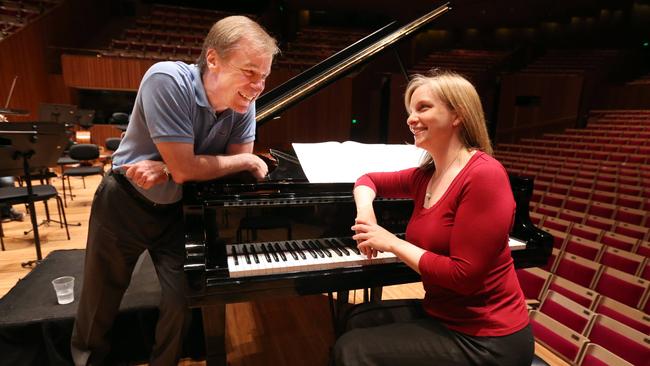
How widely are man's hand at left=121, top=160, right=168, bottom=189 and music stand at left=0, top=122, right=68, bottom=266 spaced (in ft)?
6.23

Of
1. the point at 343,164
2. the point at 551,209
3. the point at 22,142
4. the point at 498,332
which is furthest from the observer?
the point at 551,209

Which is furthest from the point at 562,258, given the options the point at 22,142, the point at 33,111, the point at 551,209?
the point at 33,111

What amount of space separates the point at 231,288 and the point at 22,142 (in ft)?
7.91

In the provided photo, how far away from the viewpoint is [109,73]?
874 cm

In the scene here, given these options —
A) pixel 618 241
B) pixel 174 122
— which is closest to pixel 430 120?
pixel 174 122

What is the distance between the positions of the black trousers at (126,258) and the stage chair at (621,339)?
231 centimetres

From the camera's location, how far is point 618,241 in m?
3.62

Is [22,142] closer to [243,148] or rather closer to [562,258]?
[243,148]

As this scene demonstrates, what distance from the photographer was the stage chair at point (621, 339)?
1995mm

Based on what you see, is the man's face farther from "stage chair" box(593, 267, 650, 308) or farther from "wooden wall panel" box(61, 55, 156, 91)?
"wooden wall panel" box(61, 55, 156, 91)

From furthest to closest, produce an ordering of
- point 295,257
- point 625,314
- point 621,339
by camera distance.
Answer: point 625,314 < point 621,339 < point 295,257

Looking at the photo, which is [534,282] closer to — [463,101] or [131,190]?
[463,101]

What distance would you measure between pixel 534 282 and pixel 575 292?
288 mm

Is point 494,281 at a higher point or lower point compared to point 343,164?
lower
